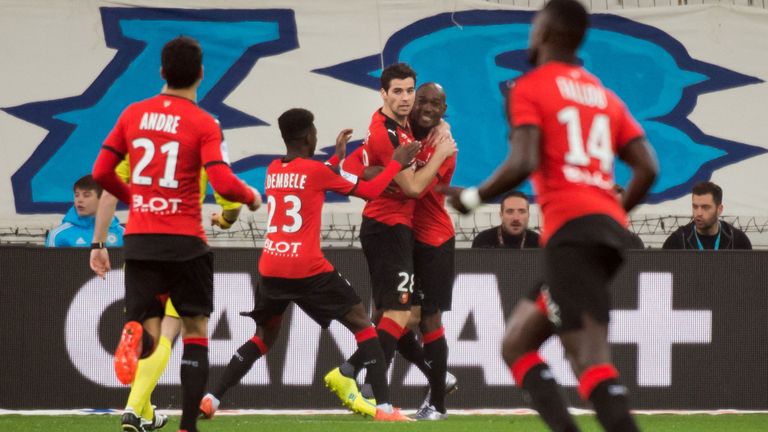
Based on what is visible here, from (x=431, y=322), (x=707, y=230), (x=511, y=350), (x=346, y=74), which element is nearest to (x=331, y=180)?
(x=431, y=322)

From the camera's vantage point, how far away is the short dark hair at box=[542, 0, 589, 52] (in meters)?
4.46

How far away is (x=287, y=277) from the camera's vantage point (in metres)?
7.64

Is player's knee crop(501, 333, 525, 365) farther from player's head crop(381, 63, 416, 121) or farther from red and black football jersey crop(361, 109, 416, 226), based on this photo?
player's head crop(381, 63, 416, 121)

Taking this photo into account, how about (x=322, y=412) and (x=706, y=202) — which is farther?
(x=706, y=202)

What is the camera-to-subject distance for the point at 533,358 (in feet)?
14.8

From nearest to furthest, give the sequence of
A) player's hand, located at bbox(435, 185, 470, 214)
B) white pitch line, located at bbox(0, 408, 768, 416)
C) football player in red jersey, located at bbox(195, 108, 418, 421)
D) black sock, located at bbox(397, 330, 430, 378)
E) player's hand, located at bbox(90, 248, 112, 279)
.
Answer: player's hand, located at bbox(435, 185, 470, 214)
player's hand, located at bbox(90, 248, 112, 279)
football player in red jersey, located at bbox(195, 108, 418, 421)
black sock, located at bbox(397, 330, 430, 378)
white pitch line, located at bbox(0, 408, 768, 416)

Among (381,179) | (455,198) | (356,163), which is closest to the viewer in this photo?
(455,198)

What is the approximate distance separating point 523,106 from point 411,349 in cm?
456

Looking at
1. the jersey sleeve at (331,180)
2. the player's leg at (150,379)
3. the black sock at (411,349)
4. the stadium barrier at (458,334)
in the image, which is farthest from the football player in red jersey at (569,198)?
the stadium barrier at (458,334)

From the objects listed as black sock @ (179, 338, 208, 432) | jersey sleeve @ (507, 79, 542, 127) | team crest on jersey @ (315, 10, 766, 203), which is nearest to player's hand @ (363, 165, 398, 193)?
black sock @ (179, 338, 208, 432)

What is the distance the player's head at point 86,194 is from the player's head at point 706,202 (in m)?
4.62

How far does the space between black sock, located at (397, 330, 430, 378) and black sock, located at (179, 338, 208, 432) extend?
9.00ft

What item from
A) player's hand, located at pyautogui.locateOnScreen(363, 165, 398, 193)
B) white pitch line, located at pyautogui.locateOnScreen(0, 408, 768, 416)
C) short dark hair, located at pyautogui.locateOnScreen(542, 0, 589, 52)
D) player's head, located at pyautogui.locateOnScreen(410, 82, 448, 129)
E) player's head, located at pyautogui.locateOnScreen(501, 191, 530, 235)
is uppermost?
player's head, located at pyautogui.locateOnScreen(410, 82, 448, 129)

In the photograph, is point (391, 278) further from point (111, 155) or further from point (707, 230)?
point (707, 230)
